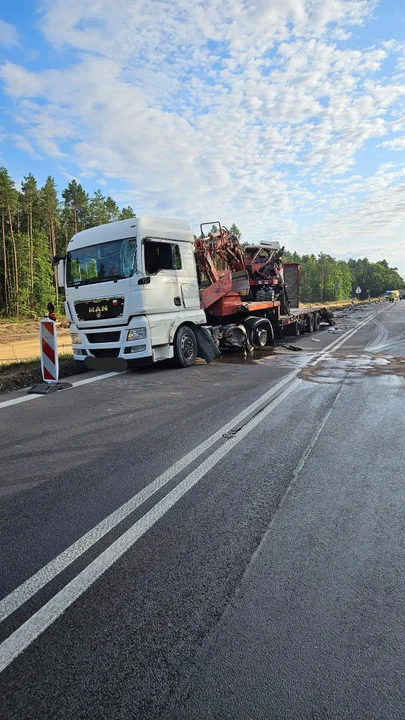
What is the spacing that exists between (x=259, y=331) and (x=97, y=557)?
11.2m

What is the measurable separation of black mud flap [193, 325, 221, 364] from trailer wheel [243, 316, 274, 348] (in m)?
2.45

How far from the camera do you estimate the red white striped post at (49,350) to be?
26.6 feet

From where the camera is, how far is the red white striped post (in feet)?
26.6

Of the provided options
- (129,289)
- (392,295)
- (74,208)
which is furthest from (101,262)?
(392,295)

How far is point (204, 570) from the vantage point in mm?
2547

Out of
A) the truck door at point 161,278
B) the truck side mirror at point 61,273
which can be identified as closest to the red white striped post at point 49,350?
the truck side mirror at point 61,273

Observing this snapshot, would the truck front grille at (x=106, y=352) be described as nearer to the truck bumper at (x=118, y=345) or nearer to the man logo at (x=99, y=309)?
the truck bumper at (x=118, y=345)

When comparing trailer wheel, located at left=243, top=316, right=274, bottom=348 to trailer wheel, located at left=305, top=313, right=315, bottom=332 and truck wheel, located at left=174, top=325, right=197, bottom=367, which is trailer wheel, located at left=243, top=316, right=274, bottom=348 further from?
trailer wheel, located at left=305, top=313, right=315, bottom=332

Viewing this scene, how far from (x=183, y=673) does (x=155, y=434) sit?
3.37 metres

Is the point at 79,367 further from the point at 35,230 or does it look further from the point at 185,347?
the point at 35,230

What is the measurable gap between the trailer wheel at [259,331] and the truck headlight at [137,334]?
4764 millimetres

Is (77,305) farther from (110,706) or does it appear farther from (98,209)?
(98,209)

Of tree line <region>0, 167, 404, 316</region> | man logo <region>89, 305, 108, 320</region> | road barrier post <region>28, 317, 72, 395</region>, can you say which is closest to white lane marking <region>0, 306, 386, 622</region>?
road barrier post <region>28, 317, 72, 395</region>

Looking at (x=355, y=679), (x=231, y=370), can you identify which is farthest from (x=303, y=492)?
(x=231, y=370)
